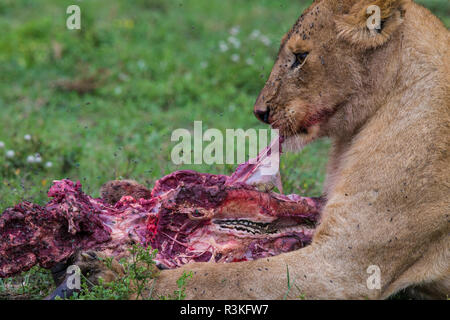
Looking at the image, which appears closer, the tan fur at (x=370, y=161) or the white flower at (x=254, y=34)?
the tan fur at (x=370, y=161)

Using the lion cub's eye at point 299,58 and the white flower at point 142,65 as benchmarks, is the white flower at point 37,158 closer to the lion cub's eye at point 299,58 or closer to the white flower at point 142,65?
the lion cub's eye at point 299,58

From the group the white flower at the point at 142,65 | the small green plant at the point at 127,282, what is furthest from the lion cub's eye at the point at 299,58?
the white flower at the point at 142,65

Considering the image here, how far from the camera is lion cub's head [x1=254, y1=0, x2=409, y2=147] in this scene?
143 inches

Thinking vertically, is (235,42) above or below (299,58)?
above

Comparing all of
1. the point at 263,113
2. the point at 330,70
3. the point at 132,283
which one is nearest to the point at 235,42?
the point at 263,113

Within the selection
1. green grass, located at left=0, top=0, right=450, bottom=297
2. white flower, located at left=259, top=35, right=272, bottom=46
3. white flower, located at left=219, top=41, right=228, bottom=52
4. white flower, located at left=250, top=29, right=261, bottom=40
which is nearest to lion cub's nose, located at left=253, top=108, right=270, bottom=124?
green grass, located at left=0, top=0, right=450, bottom=297

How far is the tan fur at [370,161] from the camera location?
333 cm

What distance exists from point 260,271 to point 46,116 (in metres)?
4.96

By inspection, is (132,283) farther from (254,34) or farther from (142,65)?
(254,34)

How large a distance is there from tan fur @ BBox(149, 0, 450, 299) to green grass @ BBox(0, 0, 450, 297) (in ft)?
5.83

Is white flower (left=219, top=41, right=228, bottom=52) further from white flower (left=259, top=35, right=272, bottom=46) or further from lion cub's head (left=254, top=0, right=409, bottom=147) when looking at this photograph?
lion cub's head (left=254, top=0, right=409, bottom=147)

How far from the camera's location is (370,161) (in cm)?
352

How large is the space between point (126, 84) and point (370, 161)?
5.41 meters
